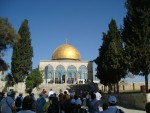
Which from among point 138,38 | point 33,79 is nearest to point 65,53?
point 33,79

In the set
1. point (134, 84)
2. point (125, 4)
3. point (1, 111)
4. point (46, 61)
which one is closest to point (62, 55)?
point (46, 61)

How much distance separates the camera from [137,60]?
23984mm

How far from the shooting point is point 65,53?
72.9 meters

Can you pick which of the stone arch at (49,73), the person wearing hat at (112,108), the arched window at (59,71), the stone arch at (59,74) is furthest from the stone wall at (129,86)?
the person wearing hat at (112,108)

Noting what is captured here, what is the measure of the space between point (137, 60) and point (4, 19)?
1641 cm

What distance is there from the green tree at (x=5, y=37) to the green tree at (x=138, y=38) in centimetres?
1397

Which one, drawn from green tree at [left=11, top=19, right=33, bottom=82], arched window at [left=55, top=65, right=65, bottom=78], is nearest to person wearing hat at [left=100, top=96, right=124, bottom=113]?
green tree at [left=11, top=19, right=33, bottom=82]

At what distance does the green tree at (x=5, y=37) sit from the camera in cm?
3309

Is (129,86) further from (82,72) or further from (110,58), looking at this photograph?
(110,58)

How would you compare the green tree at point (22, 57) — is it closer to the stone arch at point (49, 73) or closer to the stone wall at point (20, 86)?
the stone wall at point (20, 86)

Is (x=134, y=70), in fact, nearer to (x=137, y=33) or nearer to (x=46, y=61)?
(x=137, y=33)

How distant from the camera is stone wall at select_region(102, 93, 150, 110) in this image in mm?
20922

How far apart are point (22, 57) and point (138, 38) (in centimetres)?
2749

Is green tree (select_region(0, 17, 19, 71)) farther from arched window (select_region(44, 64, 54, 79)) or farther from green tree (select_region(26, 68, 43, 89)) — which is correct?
arched window (select_region(44, 64, 54, 79))
